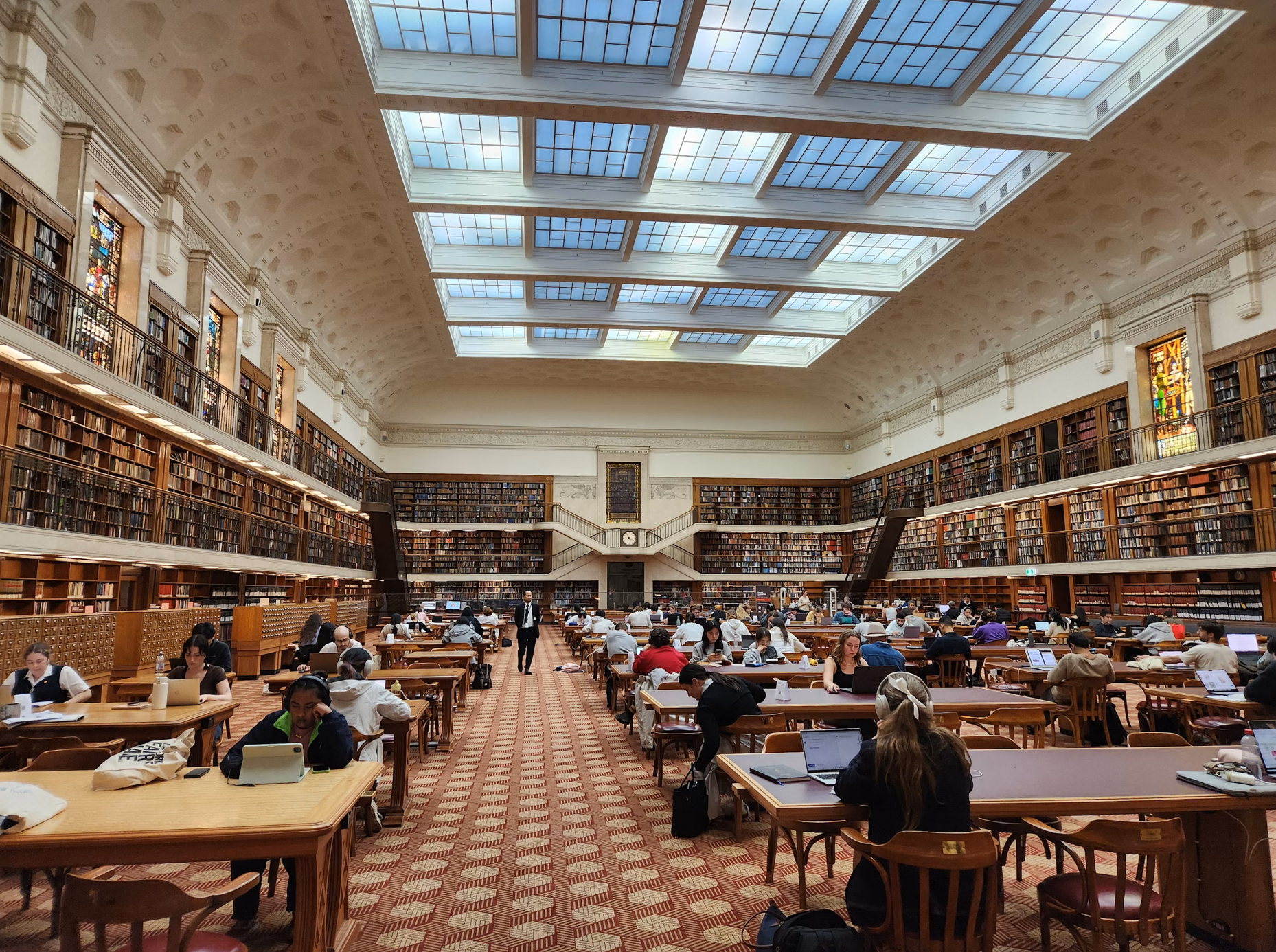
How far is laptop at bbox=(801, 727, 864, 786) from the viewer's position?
2.93 metres

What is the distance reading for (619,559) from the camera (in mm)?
24281

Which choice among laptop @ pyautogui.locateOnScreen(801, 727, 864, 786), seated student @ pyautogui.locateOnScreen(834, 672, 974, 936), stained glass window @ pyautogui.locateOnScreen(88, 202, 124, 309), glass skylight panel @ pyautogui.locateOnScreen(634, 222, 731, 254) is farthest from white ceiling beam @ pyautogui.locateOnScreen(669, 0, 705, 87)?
seated student @ pyautogui.locateOnScreen(834, 672, 974, 936)

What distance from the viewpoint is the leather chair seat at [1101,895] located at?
2441mm

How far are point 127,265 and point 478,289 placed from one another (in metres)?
10.2

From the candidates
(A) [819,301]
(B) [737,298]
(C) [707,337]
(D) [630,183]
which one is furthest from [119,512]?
(C) [707,337]

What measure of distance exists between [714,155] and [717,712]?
36.8 feet

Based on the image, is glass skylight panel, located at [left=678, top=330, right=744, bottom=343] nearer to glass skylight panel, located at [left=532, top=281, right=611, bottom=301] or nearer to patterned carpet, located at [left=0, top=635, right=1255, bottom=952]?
glass skylight panel, located at [left=532, top=281, right=611, bottom=301]

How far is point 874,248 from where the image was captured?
54.4 ft

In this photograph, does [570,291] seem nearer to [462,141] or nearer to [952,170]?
[462,141]

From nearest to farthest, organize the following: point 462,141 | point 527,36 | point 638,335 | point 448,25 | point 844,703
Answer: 1. point 844,703
2. point 527,36
3. point 448,25
4. point 462,141
5. point 638,335

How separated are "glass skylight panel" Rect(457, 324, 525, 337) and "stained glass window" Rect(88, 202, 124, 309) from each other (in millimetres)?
12375

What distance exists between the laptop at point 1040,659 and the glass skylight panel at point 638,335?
16383 mm

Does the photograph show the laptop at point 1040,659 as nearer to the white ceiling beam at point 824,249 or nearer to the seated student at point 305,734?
the seated student at point 305,734

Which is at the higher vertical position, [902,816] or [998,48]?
[998,48]
